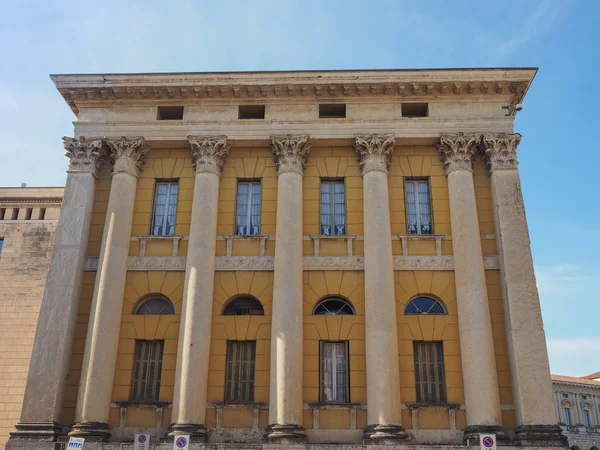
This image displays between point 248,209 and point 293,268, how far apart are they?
3.41 metres

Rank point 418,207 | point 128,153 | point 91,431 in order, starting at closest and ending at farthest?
point 91,431, point 418,207, point 128,153

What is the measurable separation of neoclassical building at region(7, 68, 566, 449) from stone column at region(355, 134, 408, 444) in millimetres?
77

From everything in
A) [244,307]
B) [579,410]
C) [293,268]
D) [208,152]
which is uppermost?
[208,152]

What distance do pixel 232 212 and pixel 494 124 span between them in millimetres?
10754

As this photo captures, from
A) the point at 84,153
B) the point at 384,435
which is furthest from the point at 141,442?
the point at 84,153

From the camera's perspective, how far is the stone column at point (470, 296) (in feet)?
63.1

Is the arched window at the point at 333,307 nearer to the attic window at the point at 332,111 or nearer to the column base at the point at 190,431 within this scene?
the column base at the point at 190,431

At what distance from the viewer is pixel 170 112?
80.1ft

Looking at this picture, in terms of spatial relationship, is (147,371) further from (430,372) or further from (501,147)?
(501,147)

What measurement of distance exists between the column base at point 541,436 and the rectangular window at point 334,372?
561 centimetres

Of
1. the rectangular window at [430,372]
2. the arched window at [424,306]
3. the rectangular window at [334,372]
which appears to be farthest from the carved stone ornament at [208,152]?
the rectangular window at [430,372]

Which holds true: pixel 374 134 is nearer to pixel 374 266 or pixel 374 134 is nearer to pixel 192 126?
pixel 374 266

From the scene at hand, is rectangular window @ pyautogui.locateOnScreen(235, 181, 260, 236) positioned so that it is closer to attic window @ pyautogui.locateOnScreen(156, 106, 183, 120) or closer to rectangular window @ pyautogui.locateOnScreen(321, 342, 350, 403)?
attic window @ pyautogui.locateOnScreen(156, 106, 183, 120)

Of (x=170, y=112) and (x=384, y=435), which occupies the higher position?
(x=170, y=112)
